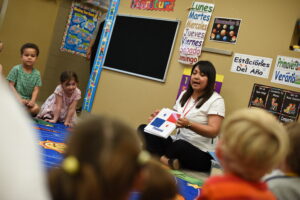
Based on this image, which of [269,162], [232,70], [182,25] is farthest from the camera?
[182,25]

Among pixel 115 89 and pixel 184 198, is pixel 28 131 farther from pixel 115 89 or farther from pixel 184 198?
pixel 115 89

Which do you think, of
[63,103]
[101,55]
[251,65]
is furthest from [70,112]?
[251,65]

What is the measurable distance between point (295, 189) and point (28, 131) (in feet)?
2.64

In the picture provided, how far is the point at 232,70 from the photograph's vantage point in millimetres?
2791

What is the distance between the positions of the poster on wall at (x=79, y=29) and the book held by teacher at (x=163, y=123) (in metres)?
2.39

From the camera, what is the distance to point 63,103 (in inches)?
A: 130

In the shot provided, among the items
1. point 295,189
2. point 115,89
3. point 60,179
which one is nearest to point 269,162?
point 295,189

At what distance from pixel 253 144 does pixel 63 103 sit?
2.74 metres

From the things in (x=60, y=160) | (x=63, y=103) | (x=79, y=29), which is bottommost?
(x=60, y=160)

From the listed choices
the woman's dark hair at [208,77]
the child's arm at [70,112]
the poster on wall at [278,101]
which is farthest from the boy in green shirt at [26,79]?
the poster on wall at [278,101]

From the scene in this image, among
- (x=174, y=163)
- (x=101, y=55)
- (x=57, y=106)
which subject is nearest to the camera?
(x=174, y=163)

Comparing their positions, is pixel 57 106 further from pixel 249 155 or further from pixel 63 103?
pixel 249 155

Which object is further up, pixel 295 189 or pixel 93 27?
pixel 93 27

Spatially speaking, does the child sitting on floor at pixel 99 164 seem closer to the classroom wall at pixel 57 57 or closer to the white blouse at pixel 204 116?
the white blouse at pixel 204 116
